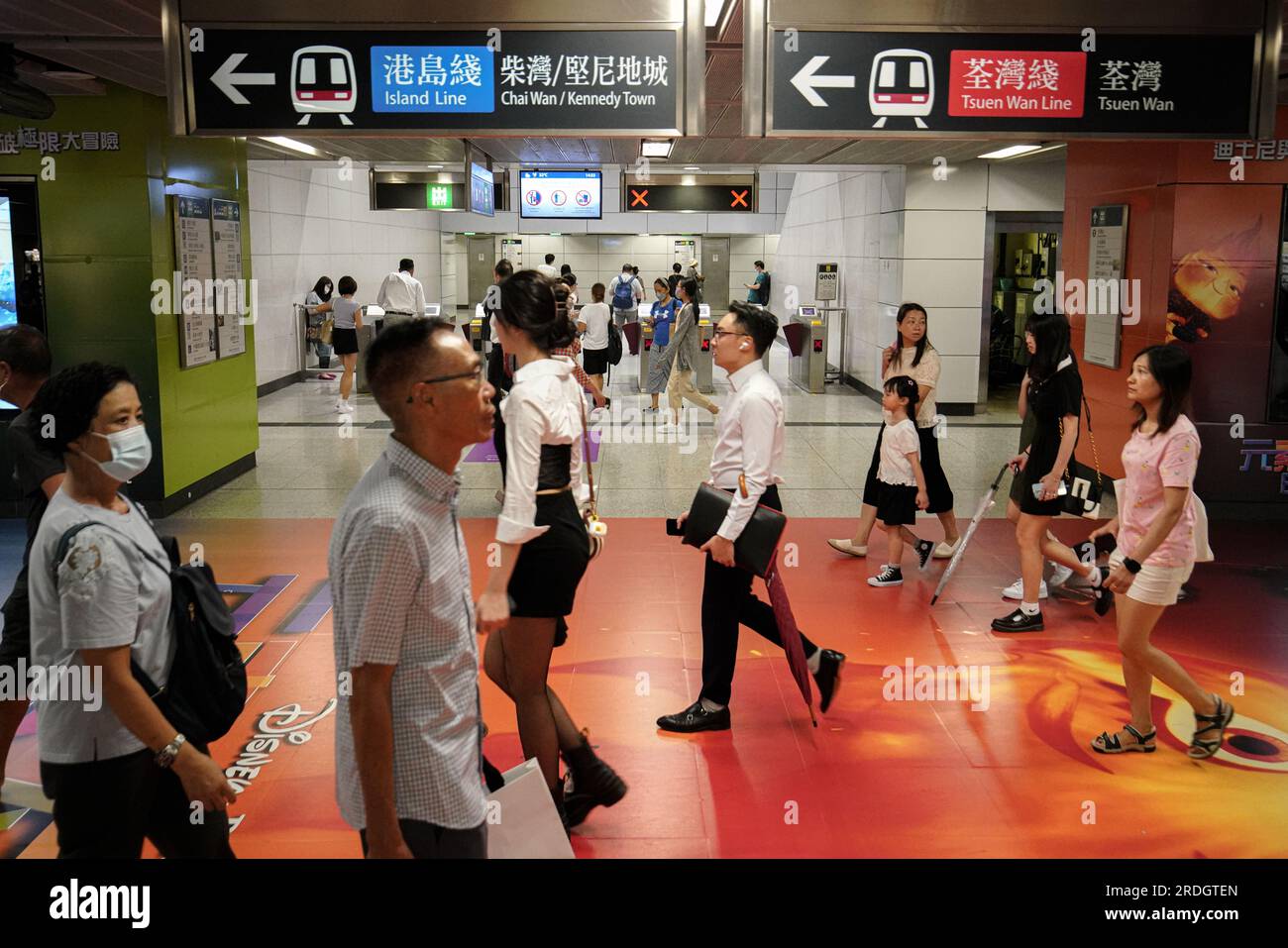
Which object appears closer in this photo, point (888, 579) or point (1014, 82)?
point (1014, 82)

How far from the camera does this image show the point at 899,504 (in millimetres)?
6578

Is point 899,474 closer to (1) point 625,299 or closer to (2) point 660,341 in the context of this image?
(2) point 660,341

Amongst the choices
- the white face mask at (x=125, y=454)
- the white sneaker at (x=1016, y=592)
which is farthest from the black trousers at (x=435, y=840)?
the white sneaker at (x=1016, y=592)

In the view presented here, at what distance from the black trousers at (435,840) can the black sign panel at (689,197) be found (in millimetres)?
11678

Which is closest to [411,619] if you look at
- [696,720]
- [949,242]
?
[696,720]

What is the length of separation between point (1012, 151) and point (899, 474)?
7084mm

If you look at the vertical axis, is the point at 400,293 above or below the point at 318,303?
above

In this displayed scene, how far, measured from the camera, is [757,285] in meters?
22.0

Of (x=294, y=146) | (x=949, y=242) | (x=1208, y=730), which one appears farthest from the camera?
(x=949, y=242)

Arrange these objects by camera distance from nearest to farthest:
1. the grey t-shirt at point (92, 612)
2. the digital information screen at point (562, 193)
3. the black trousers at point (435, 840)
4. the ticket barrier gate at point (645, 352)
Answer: the black trousers at point (435, 840) → the grey t-shirt at point (92, 612) → the digital information screen at point (562, 193) → the ticket barrier gate at point (645, 352)

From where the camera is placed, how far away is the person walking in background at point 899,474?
6.51 metres

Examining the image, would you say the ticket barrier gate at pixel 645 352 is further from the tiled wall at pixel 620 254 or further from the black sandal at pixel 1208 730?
the tiled wall at pixel 620 254

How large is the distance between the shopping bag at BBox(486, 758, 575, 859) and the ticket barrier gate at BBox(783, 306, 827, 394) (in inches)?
515
